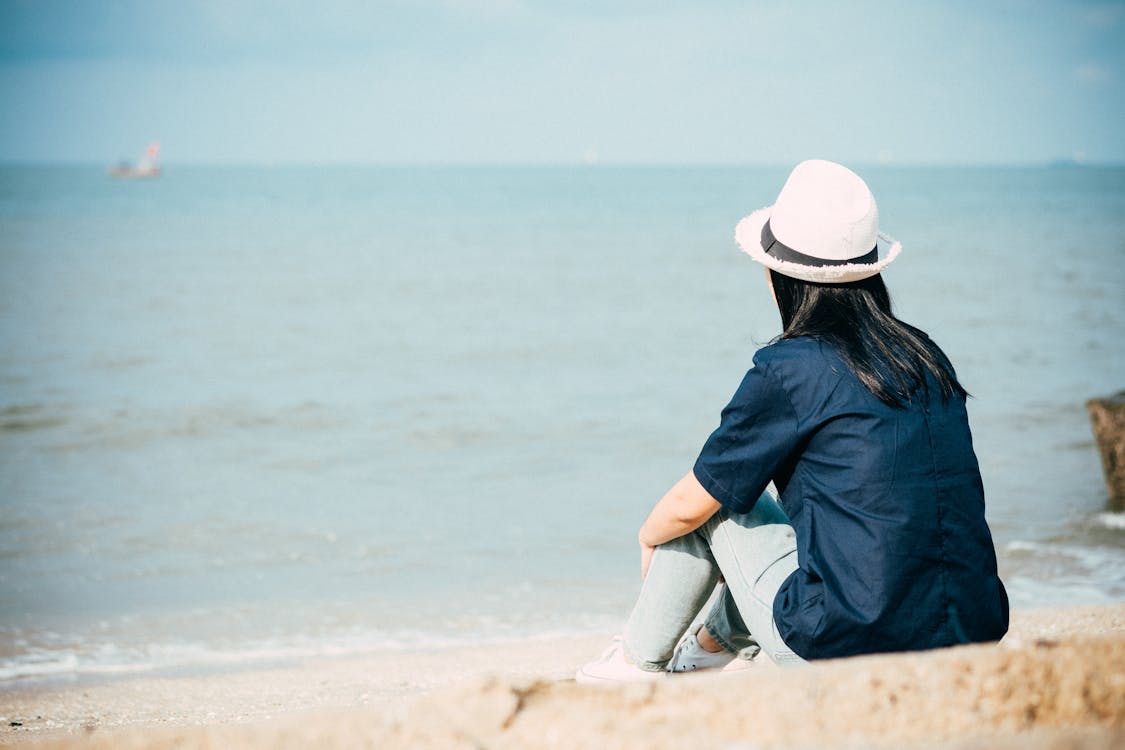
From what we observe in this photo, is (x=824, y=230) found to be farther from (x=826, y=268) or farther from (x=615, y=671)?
(x=615, y=671)

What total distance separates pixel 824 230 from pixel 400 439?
6.46 metres

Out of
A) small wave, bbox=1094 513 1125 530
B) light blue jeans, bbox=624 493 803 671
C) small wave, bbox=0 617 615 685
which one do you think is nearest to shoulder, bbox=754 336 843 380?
light blue jeans, bbox=624 493 803 671

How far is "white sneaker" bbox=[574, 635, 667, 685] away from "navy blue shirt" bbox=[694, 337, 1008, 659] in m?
0.59

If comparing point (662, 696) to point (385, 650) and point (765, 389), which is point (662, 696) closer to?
point (765, 389)

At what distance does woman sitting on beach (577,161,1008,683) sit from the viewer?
209cm

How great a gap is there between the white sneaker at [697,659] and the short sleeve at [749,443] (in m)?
0.65

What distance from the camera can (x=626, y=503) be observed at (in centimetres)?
664

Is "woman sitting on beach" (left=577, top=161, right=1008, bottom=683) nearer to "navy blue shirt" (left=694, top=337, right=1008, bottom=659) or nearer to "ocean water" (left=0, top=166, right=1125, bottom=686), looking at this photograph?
"navy blue shirt" (left=694, top=337, right=1008, bottom=659)

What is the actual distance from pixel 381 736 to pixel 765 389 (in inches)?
42.7

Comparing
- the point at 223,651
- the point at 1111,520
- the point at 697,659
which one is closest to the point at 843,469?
the point at 697,659

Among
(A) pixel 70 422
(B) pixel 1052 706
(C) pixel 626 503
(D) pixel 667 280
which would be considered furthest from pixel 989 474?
(D) pixel 667 280

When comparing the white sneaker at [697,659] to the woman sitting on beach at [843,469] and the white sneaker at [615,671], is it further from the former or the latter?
the woman sitting on beach at [843,469]

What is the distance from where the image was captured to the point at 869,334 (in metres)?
2.23

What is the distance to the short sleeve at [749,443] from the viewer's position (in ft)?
7.09
